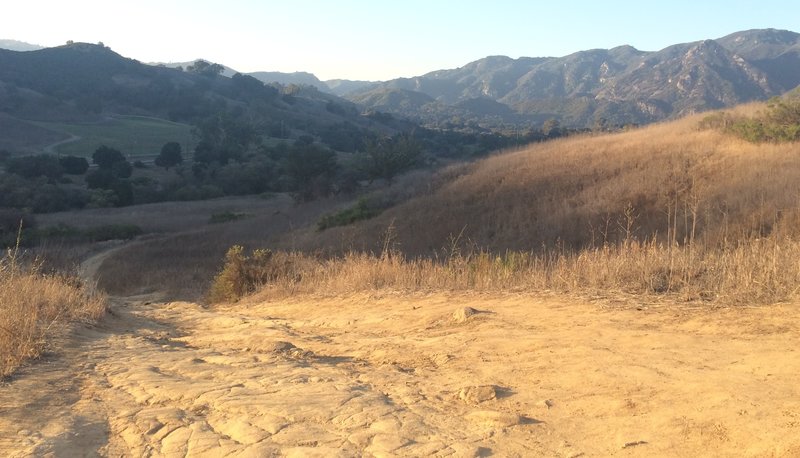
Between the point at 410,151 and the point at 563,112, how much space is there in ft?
359

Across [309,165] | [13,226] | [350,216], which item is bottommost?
[13,226]

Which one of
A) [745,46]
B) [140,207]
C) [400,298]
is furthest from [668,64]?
[400,298]

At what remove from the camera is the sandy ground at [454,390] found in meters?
3.63

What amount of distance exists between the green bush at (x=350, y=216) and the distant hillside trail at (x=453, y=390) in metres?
17.9

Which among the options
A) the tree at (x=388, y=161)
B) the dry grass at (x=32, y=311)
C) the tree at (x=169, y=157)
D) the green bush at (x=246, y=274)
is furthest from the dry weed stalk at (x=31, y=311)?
the tree at (x=169, y=157)

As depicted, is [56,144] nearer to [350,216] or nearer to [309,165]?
[309,165]

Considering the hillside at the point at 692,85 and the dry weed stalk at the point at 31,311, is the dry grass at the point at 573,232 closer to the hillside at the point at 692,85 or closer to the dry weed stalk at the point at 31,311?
the dry weed stalk at the point at 31,311

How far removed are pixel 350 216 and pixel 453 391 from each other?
20.8 metres

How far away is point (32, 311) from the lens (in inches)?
265

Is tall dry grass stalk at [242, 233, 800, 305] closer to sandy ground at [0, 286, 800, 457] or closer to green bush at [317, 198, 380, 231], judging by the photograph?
sandy ground at [0, 286, 800, 457]

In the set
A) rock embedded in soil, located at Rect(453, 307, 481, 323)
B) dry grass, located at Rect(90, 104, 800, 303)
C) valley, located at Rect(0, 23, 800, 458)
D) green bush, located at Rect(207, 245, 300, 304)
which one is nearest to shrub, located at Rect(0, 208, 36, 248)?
dry grass, located at Rect(90, 104, 800, 303)

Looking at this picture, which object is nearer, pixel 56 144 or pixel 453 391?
pixel 453 391

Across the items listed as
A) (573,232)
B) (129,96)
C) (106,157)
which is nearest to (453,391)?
(573,232)

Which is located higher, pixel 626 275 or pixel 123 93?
pixel 123 93
